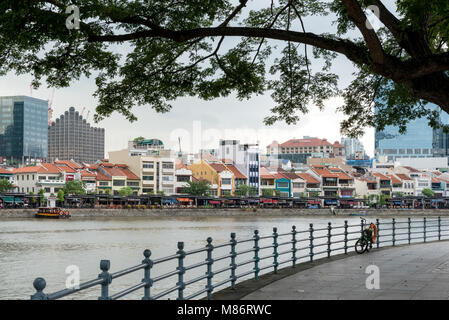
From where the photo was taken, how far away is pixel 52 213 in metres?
72.1

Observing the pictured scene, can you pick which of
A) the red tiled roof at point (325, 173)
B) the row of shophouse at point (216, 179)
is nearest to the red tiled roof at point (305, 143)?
the row of shophouse at point (216, 179)

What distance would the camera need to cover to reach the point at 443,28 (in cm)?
1123

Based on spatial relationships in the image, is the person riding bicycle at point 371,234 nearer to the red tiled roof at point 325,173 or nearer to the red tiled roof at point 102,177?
the red tiled roof at point 102,177

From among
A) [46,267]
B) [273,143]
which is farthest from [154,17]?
[273,143]

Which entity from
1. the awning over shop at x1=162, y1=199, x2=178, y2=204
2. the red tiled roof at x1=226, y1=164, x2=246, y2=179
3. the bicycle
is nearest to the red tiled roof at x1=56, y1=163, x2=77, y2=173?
the awning over shop at x1=162, y1=199, x2=178, y2=204

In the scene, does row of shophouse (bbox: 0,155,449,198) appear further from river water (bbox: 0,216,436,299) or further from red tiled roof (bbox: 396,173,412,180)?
river water (bbox: 0,216,436,299)

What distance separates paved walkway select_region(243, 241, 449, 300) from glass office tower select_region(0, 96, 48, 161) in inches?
6860

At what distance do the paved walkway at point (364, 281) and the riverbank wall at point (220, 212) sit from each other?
6486 centimetres

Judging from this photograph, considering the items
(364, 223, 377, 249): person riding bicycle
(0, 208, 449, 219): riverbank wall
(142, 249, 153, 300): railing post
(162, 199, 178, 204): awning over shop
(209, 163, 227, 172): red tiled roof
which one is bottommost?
(0, 208, 449, 219): riverbank wall

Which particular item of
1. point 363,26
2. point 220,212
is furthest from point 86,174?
point 363,26

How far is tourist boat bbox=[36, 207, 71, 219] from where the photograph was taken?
72000 mm

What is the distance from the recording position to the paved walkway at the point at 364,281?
29.8 feet
